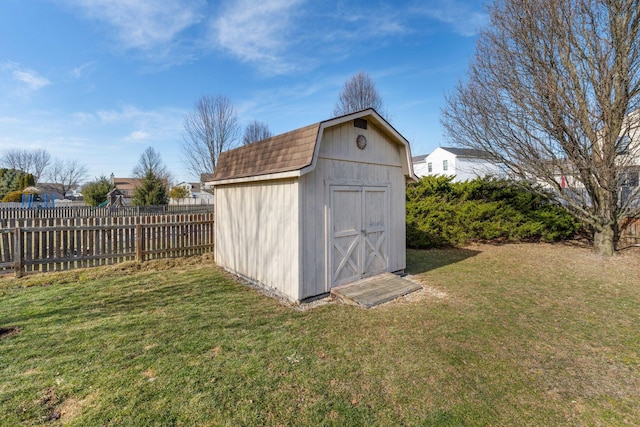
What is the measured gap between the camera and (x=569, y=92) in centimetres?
810

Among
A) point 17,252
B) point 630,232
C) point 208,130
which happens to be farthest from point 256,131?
point 630,232

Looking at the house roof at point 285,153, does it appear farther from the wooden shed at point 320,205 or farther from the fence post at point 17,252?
the fence post at point 17,252

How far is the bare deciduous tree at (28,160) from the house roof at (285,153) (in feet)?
191

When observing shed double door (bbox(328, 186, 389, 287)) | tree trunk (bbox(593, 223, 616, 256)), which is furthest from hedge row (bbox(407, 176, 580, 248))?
shed double door (bbox(328, 186, 389, 287))

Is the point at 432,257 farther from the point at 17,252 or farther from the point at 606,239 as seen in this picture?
the point at 17,252

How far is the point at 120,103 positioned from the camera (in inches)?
540

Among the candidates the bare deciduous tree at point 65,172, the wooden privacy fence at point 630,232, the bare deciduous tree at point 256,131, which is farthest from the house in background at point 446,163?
the bare deciduous tree at point 65,172

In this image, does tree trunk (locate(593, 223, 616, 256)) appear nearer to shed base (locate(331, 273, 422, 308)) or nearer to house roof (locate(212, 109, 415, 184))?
house roof (locate(212, 109, 415, 184))

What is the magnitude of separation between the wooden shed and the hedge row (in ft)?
13.7

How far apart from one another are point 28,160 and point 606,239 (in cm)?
6962

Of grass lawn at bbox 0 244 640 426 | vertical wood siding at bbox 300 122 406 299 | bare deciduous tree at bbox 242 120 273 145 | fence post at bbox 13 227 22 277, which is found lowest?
grass lawn at bbox 0 244 640 426

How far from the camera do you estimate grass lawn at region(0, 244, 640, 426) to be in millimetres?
2408

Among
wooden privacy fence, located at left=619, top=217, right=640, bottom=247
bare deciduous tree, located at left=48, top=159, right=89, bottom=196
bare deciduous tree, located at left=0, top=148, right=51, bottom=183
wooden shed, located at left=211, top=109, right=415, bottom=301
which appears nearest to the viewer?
wooden shed, located at left=211, top=109, right=415, bottom=301

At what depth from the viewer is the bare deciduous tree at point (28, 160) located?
46250 millimetres
